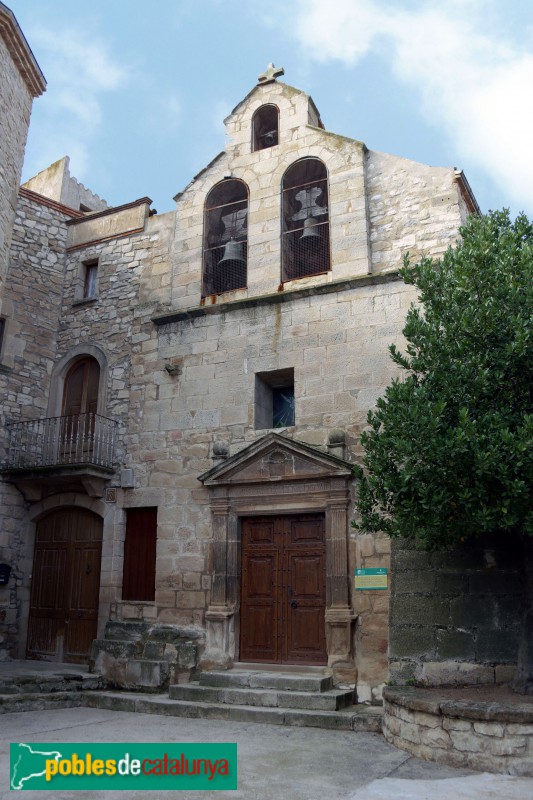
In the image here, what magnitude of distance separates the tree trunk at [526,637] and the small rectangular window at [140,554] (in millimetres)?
4992

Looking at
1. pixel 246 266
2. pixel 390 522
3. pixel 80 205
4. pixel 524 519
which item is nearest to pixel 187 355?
pixel 246 266

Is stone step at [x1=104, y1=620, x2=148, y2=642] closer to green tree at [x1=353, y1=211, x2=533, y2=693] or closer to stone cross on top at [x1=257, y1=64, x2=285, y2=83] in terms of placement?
green tree at [x1=353, y1=211, x2=533, y2=693]

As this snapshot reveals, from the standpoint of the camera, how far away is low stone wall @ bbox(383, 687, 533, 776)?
537cm

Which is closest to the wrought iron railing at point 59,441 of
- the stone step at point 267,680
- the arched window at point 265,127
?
the stone step at point 267,680

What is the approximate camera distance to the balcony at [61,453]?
9844 millimetres

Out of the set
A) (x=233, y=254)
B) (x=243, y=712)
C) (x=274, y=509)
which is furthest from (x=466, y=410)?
(x=233, y=254)

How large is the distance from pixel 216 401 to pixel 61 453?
2.72m

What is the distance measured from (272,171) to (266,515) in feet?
16.8

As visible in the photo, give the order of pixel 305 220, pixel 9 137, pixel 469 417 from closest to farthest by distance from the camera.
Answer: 1. pixel 469 417
2. pixel 9 137
3. pixel 305 220

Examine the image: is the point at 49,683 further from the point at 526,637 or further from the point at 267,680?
the point at 526,637

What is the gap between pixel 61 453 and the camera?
10.6 metres

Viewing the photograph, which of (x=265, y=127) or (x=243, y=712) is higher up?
(x=265, y=127)

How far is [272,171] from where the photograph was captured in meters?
10.3

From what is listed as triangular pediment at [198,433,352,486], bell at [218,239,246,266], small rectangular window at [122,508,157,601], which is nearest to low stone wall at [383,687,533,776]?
triangular pediment at [198,433,352,486]
